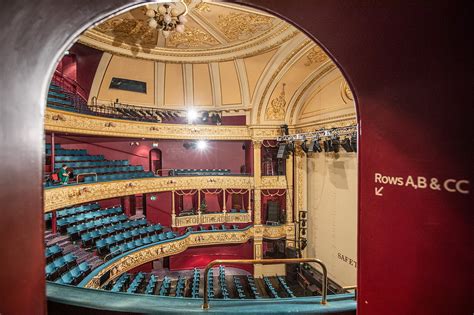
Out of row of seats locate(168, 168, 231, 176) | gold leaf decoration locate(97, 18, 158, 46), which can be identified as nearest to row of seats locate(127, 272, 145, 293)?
row of seats locate(168, 168, 231, 176)

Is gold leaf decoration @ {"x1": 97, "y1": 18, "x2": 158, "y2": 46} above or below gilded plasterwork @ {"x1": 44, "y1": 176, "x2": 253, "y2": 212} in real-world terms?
above

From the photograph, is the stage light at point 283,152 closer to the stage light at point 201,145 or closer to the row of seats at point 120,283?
the stage light at point 201,145

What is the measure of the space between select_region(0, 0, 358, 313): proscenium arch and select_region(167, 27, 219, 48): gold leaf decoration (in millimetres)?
10558

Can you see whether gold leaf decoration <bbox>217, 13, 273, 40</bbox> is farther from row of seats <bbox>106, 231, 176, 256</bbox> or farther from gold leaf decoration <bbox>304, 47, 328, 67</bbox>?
row of seats <bbox>106, 231, 176, 256</bbox>

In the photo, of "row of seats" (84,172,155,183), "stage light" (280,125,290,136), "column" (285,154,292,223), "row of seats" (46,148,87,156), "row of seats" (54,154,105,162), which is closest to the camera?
"row of seats" (84,172,155,183)

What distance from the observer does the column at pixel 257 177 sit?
42.6ft

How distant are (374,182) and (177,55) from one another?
12.5 metres

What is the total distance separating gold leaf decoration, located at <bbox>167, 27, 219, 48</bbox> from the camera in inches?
416

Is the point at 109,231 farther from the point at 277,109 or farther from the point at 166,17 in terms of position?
the point at 277,109

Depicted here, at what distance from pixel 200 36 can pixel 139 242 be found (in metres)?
9.07

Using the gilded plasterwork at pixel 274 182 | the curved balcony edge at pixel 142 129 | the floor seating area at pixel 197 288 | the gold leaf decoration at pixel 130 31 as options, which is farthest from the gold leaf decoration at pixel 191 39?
the floor seating area at pixel 197 288

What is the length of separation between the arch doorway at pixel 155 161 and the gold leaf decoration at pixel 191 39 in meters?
5.94

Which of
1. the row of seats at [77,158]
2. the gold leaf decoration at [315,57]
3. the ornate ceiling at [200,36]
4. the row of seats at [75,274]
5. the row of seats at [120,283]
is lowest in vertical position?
the row of seats at [120,283]

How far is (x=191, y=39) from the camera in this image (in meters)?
11.1
